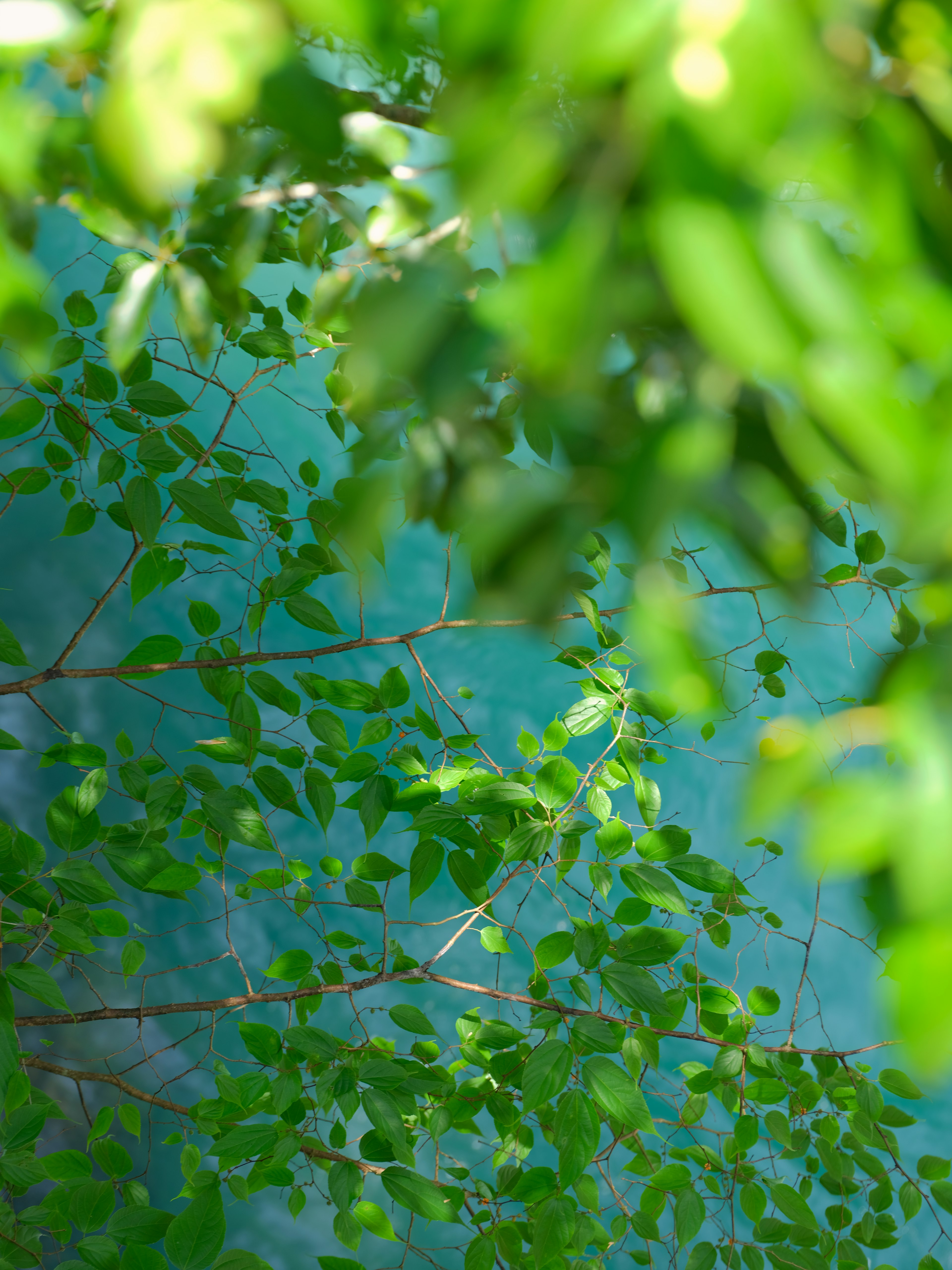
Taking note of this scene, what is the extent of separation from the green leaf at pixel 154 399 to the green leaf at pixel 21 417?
0.13 m

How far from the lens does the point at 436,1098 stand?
1041 millimetres

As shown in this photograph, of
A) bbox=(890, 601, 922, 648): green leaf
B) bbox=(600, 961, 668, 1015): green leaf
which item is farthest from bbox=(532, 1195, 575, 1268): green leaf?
bbox=(890, 601, 922, 648): green leaf

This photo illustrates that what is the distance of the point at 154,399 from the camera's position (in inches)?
35.9

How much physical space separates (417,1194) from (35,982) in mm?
466

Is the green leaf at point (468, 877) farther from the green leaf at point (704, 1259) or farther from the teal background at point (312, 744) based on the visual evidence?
the teal background at point (312, 744)

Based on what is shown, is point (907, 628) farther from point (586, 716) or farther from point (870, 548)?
point (586, 716)

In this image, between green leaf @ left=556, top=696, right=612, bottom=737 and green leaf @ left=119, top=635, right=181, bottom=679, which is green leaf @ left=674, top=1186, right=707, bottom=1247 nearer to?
green leaf @ left=556, top=696, right=612, bottom=737

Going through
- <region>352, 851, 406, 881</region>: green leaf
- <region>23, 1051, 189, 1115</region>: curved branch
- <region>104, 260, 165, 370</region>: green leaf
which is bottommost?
<region>23, 1051, 189, 1115</region>: curved branch

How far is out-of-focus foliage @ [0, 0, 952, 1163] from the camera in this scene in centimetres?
17

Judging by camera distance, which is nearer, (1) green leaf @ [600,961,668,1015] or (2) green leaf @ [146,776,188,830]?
(1) green leaf @ [600,961,668,1015]

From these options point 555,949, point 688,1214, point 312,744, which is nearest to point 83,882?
point 555,949

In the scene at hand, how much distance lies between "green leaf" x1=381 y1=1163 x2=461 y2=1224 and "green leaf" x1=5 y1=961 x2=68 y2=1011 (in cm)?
40

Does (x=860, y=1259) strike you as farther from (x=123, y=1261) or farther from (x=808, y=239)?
(x=808, y=239)

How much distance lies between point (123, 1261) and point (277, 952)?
6.03 ft
